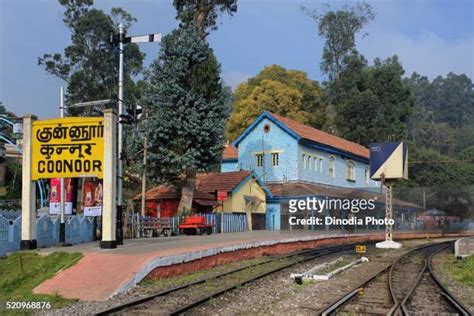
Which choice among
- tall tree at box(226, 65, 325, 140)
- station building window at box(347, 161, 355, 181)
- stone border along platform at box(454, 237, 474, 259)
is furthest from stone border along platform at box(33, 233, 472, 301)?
tall tree at box(226, 65, 325, 140)

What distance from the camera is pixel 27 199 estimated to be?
638 inches

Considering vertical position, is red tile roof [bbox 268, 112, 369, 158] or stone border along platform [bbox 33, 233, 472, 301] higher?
red tile roof [bbox 268, 112, 369, 158]

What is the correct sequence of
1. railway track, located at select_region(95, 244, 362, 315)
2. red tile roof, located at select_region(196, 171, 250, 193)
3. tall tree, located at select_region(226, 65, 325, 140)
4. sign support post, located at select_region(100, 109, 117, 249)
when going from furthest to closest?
tall tree, located at select_region(226, 65, 325, 140), red tile roof, located at select_region(196, 171, 250, 193), sign support post, located at select_region(100, 109, 117, 249), railway track, located at select_region(95, 244, 362, 315)

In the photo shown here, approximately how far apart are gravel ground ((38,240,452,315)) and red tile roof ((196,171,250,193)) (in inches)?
727

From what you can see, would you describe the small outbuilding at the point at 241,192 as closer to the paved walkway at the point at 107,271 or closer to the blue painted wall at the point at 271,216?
the blue painted wall at the point at 271,216

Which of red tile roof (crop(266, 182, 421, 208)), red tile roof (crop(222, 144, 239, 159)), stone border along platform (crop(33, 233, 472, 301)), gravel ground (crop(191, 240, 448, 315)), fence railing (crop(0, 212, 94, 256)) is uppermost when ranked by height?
red tile roof (crop(222, 144, 239, 159))

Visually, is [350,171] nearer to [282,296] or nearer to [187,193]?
[187,193]

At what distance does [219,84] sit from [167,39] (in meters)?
4.13

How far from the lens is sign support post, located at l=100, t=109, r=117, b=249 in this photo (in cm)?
1547

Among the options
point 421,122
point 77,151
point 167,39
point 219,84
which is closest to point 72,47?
→ point 167,39

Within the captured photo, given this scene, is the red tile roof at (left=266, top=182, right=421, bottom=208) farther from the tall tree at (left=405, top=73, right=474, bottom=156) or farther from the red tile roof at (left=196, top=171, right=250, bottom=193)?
the tall tree at (left=405, top=73, right=474, bottom=156)

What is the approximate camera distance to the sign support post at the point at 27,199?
626 inches

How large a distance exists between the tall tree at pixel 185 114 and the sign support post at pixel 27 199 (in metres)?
13.0

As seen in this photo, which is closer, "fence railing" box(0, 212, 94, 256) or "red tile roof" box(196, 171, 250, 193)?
"fence railing" box(0, 212, 94, 256)
